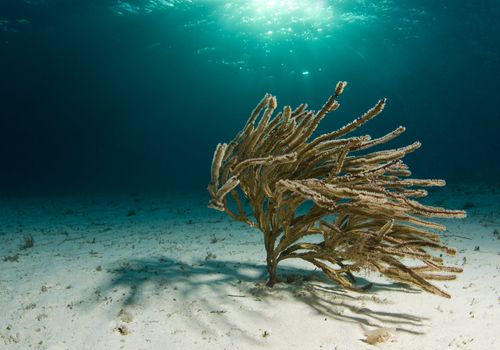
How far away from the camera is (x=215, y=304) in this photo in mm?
3721

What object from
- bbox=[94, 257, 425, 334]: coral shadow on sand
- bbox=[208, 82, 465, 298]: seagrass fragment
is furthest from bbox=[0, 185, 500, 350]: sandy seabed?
bbox=[208, 82, 465, 298]: seagrass fragment

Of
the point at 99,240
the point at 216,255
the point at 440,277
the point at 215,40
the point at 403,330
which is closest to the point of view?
the point at 403,330

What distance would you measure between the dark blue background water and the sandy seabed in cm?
2199

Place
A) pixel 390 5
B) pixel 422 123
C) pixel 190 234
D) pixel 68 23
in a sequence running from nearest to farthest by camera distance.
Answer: pixel 190 234
pixel 390 5
pixel 68 23
pixel 422 123

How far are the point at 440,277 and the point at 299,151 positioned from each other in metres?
1.89

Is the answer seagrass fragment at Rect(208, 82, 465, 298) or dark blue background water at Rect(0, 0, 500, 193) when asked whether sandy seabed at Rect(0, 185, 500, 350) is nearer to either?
seagrass fragment at Rect(208, 82, 465, 298)

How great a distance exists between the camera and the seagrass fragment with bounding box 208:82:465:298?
321 cm

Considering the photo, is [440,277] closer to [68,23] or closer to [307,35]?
[307,35]

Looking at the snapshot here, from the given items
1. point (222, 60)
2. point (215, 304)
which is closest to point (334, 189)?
point (215, 304)

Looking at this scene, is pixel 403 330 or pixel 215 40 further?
pixel 215 40

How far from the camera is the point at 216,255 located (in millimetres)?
5812

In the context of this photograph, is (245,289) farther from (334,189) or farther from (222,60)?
A: (222,60)

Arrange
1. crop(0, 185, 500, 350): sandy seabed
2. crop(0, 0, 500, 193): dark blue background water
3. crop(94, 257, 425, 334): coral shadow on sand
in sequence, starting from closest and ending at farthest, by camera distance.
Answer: crop(0, 185, 500, 350): sandy seabed
crop(94, 257, 425, 334): coral shadow on sand
crop(0, 0, 500, 193): dark blue background water

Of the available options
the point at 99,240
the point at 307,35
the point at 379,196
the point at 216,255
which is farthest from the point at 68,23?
the point at 379,196
